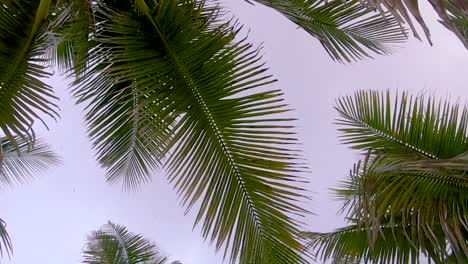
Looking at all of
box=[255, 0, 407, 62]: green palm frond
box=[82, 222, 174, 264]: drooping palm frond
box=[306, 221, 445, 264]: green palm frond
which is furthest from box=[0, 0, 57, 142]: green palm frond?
box=[82, 222, 174, 264]: drooping palm frond

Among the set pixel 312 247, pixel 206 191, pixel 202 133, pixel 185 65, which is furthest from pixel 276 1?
pixel 312 247

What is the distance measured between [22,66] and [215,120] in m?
1.13

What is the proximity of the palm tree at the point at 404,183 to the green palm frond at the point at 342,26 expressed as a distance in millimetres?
437

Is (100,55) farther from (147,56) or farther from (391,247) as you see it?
(391,247)

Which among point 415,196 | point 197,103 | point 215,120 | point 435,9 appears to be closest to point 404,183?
point 415,196

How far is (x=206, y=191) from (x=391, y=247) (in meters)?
1.72

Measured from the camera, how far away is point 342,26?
4004mm

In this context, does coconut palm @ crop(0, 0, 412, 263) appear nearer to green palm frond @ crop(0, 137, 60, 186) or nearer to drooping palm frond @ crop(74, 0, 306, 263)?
drooping palm frond @ crop(74, 0, 306, 263)

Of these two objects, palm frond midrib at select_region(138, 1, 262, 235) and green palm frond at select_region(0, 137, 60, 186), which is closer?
palm frond midrib at select_region(138, 1, 262, 235)

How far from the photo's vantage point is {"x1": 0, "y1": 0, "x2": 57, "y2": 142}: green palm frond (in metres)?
2.90

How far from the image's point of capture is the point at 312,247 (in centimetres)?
487

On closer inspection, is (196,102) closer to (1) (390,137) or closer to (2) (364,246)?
(1) (390,137)

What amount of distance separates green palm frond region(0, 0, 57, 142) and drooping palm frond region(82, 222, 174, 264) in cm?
430

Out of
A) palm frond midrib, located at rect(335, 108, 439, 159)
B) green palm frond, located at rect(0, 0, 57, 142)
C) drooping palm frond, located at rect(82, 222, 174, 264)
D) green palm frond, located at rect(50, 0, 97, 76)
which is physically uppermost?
palm frond midrib, located at rect(335, 108, 439, 159)
